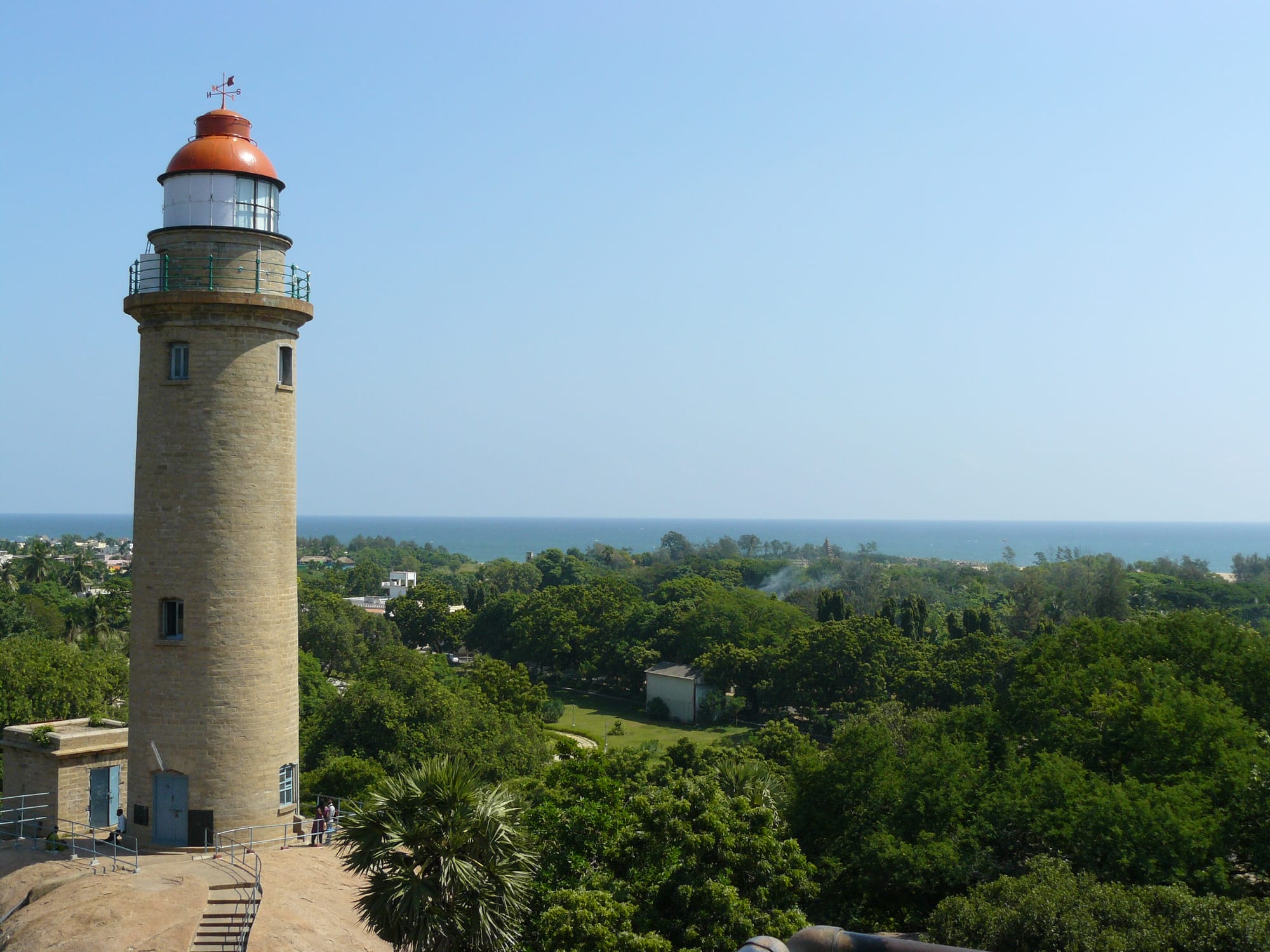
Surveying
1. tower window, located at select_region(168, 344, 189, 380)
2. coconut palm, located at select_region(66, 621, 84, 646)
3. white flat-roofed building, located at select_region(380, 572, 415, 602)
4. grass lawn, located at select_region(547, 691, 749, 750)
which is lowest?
grass lawn, located at select_region(547, 691, 749, 750)

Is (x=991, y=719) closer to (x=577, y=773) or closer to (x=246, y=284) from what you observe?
(x=577, y=773)

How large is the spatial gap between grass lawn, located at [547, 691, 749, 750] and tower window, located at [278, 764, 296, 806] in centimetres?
3385

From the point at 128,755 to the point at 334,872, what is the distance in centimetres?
563

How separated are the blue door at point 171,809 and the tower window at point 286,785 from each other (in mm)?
1895

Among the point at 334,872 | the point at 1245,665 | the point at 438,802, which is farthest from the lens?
the point at 1245,665

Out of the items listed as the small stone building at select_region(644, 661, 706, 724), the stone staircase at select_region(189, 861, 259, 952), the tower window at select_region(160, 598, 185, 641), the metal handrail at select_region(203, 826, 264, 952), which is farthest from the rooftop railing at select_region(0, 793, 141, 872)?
the small stone building at select_region(644, 661, 706, 724)

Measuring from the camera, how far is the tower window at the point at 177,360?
72.9ft

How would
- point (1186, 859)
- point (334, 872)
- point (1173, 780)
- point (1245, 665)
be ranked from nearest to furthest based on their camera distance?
point (1186, 859) < point (334, 872) < point (1173, 780) < point (1245, 665)

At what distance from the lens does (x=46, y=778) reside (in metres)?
23.3

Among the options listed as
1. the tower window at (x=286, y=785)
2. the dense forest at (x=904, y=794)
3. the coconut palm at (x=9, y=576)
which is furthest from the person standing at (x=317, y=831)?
the coconut palm at (x=9, y=576)

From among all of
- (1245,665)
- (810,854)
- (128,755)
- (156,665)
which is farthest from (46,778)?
(1245,665)

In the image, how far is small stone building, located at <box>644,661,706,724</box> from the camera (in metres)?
70.5

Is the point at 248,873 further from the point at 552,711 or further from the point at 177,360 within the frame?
the point at 552,711

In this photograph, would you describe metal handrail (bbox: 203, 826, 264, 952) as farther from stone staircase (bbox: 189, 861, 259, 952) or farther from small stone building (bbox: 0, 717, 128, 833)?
small stone building (bbox: 0, 717, 128, 833)
